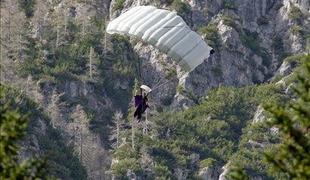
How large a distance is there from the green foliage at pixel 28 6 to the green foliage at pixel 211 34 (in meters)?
18.4

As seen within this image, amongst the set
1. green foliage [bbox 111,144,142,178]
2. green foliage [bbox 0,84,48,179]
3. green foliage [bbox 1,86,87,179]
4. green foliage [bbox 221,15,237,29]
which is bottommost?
green foliage [bbox 111,144,142,178]

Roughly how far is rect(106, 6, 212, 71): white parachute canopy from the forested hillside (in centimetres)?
4746

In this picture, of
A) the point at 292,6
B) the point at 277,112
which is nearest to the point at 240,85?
the point at 292,6

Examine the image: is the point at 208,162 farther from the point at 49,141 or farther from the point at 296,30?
the point at 296,30

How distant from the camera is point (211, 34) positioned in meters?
144

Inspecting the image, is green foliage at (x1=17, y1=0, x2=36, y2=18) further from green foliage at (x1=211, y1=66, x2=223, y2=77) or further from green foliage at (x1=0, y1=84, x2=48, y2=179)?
green foliage at (x1=0, y1=84, x2=48, y2=179)

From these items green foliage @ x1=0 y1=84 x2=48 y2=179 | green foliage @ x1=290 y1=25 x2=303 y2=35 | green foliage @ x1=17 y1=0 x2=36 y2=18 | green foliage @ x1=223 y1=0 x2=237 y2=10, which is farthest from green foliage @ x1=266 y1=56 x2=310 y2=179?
green foliage @ x1=17 y1=0 x2=36 y2=18

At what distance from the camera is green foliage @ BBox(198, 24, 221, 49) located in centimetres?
14312

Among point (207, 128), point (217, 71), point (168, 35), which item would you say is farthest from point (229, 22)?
point (168, 35)

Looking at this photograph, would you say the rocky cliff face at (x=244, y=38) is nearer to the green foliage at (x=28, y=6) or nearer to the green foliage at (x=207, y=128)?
the green foliage at (x=207, y=128)

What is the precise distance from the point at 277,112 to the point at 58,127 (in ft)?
315

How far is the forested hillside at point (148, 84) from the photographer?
417 feet

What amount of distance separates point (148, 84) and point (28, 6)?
2155cm

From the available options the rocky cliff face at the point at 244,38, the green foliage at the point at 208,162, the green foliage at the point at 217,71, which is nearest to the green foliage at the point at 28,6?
the rocky cliff face at the point at 244,38
